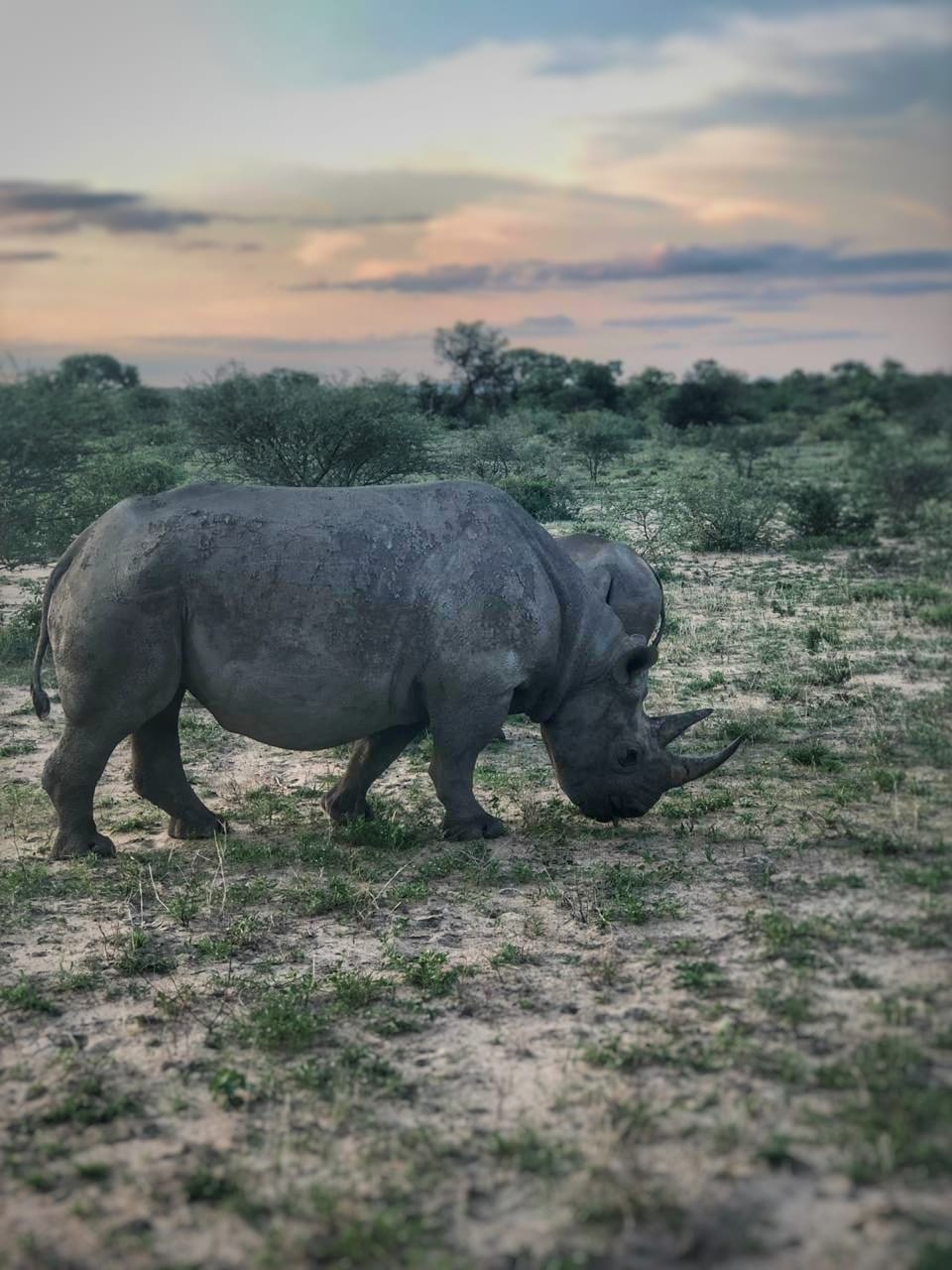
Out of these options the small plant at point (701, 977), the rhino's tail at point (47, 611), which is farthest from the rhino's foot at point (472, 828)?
the rhino's tail at point (47, 611)

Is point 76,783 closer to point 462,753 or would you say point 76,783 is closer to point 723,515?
point 462,753

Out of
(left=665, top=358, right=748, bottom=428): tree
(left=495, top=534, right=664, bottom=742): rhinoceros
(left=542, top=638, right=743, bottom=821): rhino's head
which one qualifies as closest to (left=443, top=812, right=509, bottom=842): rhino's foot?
(left=542, top=638, right=743, bottom=821): rhino's head

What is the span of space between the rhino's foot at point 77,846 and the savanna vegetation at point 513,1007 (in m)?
0.16

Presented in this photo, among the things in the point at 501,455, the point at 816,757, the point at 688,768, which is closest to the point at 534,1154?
the point at 688,768

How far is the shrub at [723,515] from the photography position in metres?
18.3

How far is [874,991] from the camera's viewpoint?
5.02 meters

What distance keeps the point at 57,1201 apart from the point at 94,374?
50030 mm

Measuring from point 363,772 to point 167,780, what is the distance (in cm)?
129

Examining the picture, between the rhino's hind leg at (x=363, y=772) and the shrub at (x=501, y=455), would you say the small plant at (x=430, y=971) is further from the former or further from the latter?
the shrub at (x=501, y=455)

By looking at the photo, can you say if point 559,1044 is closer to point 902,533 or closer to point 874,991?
point 874,991

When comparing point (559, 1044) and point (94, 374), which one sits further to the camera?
point (94, 374)

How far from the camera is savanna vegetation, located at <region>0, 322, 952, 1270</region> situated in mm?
3770

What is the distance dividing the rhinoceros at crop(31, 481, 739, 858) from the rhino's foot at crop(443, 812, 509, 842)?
0.01 metres

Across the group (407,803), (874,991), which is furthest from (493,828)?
(874,991)
